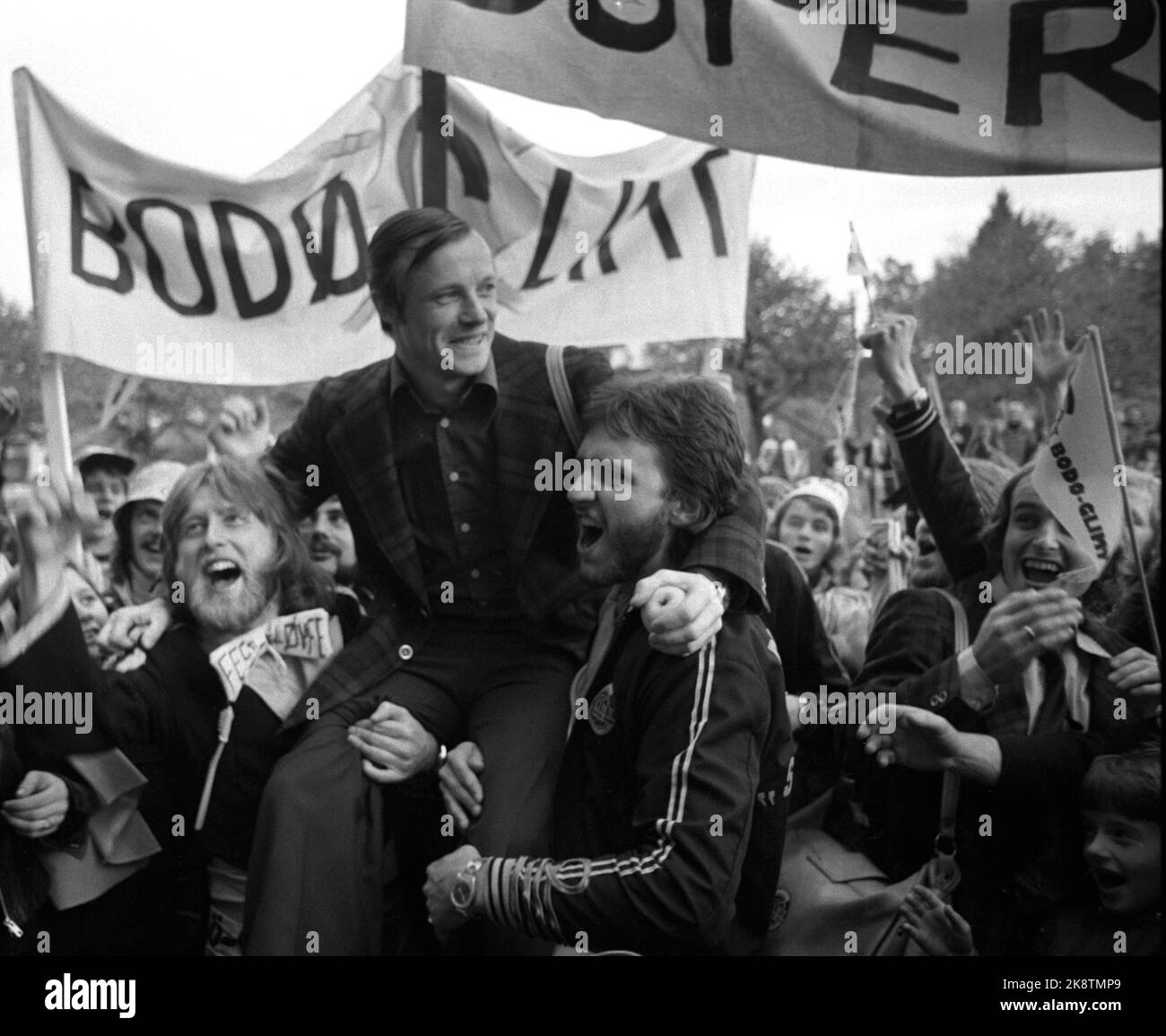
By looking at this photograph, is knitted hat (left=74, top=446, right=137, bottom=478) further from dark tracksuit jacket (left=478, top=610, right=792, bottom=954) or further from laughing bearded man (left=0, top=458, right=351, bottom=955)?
dark tracksuit jacket (left=478, top=610, right=792, bottom=954)

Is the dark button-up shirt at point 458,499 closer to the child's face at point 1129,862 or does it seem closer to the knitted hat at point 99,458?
the knitted hat at point 99,458

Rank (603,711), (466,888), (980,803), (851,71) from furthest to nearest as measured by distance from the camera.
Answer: (851,71) < (980,803) < (603,711) < (466,888)

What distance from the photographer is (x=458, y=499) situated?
4359 millimetres

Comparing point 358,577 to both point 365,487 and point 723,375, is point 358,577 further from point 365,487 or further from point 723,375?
point 723,375

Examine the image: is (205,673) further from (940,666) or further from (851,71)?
(851,71)

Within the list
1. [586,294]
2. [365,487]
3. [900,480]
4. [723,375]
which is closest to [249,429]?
[365,487]

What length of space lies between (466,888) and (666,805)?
0.58 m

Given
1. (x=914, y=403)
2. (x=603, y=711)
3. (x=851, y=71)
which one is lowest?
(x=603, y=711)

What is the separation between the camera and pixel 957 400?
4363 mm

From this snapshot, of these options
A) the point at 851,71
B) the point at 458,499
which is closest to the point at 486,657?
the point at 458,499

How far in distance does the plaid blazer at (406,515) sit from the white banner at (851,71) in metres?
0.78

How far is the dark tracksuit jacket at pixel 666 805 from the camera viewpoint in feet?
12.3

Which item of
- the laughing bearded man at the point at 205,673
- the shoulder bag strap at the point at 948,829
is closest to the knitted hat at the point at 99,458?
the laughing bearded man at the point at 205,673
